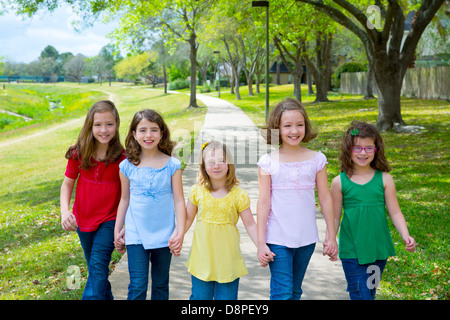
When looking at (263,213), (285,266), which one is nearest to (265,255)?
(285,266)

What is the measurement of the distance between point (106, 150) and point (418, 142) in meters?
11.2

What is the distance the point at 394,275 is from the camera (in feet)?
15.7

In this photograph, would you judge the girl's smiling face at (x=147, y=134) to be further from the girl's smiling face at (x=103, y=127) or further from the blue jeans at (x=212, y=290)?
the blue jeans at (x=212, y=290)

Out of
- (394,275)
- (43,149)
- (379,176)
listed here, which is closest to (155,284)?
(379,176)

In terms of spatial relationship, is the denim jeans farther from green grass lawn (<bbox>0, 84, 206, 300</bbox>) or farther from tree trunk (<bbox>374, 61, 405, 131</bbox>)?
tree trunk (<bbox>374, 61, 405, 131</bbox>)

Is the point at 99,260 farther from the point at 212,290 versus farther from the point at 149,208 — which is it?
the point at 212,290

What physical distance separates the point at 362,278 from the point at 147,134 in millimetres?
1805

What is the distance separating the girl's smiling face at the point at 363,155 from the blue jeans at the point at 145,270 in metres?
1.49

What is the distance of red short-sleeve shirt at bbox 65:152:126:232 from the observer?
3605 mm

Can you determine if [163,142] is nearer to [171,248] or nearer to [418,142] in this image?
[171,248]

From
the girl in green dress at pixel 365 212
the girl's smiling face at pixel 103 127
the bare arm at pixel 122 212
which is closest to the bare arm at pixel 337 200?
the girl in green dress at pixel 365 212

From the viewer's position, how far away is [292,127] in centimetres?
332

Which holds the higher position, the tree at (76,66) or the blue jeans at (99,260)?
the tree at (76,66)

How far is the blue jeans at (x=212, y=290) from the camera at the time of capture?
10.4 feet
